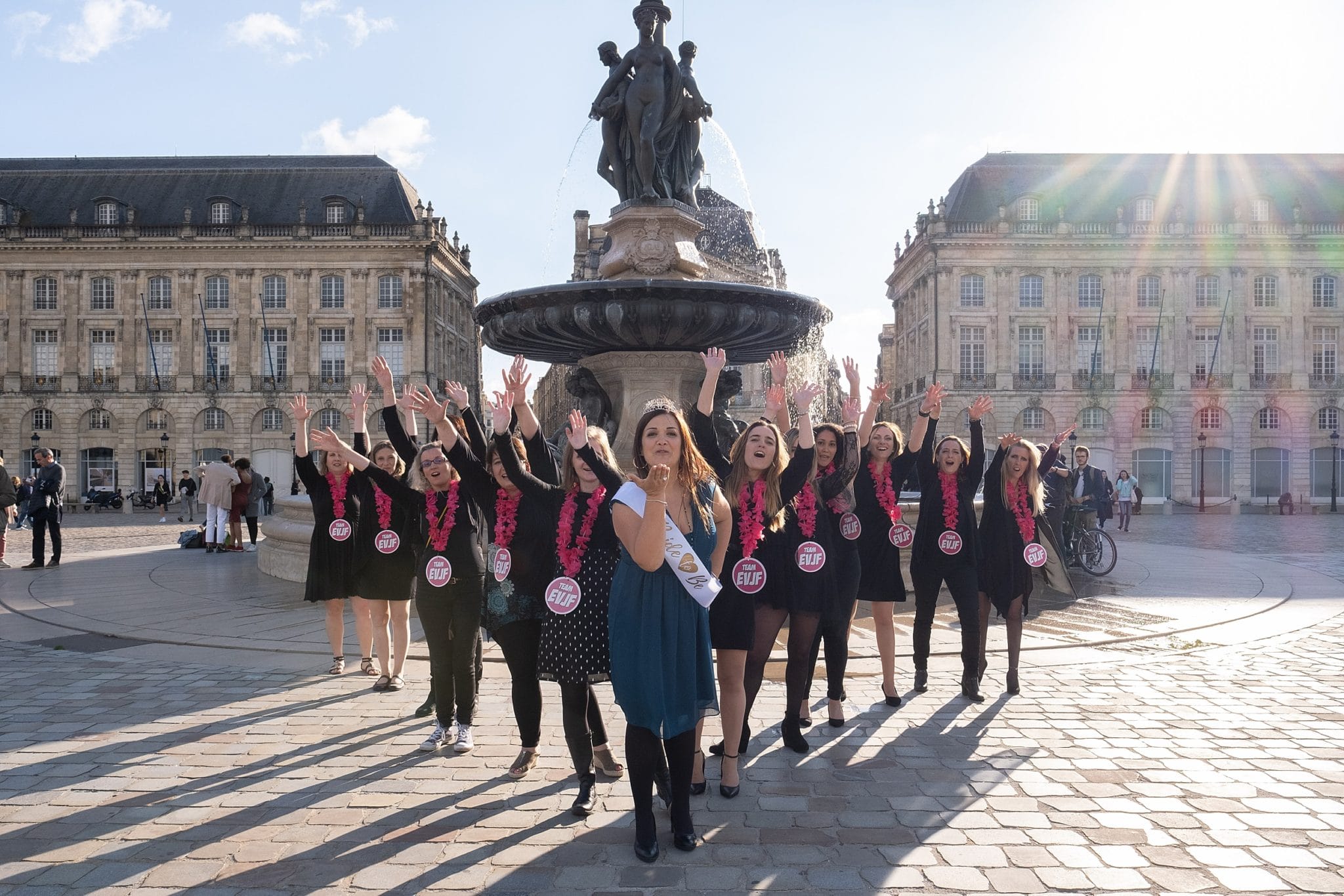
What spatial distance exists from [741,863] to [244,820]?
76.8 inches

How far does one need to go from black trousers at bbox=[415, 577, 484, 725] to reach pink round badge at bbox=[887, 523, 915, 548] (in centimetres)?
239

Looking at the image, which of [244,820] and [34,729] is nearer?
[244,820]

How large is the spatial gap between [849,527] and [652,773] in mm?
2104

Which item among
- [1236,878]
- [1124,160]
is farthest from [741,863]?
[1124,160]

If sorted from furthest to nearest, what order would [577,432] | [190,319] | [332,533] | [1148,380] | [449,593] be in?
[190,319]
[1148,380]
[332,533]
[449,593]
[577,432]

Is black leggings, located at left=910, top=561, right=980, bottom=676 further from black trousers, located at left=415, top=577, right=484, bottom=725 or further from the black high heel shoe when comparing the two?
black trousers, located at left=415, top=577, right=484, bottom=725

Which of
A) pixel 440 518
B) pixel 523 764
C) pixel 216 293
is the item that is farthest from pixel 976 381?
pixel 523 764

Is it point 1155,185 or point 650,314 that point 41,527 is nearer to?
point 650,314

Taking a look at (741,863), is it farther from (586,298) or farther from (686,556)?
(586,298)

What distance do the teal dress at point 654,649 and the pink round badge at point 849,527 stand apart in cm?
180

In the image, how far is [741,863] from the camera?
3551 mm

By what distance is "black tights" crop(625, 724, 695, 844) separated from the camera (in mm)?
3604

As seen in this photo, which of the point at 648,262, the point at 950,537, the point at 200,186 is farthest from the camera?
the point at 200,186

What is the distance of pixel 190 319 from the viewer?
50.9 meters
